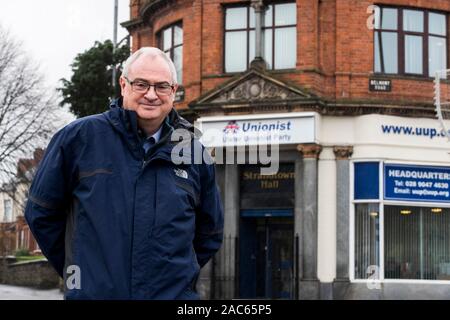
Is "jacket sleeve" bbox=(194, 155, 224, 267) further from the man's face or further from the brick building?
the brick building

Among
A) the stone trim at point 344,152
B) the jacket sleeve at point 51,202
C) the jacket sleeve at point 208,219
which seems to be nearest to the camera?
the jacket sleeve at point 51,202

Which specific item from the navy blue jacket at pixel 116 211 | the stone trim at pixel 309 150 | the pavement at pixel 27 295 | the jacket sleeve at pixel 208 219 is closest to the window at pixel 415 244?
the stone trim at pixel 309 150

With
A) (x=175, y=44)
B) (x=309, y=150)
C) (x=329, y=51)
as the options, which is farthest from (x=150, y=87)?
(x=175, y=44)

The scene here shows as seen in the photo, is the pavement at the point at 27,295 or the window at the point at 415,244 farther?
the pavement at the point at 27,295

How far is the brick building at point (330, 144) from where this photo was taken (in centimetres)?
2514

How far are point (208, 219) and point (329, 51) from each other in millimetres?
22605

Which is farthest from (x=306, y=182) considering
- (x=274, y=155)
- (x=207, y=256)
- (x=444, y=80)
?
(x=207, y=256)

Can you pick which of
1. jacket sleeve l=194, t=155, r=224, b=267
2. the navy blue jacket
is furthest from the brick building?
the navy blue jacket

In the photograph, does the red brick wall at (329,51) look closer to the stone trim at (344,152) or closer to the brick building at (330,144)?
the brick building at (330,144)

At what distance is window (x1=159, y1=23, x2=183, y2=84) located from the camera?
2823 centimetres

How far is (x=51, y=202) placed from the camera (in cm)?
367

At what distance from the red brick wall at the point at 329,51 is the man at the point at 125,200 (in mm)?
21883

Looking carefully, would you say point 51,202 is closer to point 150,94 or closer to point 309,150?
point 150,94
